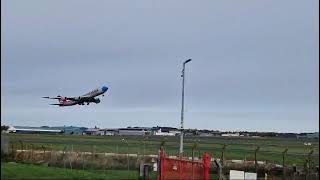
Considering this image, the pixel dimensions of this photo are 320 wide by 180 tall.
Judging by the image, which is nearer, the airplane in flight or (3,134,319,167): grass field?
(3,134,319,167): grass field

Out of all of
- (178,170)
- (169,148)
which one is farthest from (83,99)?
(178,170)

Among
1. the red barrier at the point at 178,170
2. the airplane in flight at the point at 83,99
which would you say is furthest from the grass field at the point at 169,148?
the red barrier at the point at 178,170

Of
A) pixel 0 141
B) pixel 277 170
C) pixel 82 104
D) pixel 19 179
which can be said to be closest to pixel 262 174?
pixel 277 170

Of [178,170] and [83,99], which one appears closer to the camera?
[178,170]

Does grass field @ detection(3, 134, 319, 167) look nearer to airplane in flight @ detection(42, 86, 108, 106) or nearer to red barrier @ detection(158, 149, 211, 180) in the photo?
airplane in flight @ detection(42, 86, 108, 106)

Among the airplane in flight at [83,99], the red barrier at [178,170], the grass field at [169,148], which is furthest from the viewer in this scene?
the airplane in flight at [83,99]

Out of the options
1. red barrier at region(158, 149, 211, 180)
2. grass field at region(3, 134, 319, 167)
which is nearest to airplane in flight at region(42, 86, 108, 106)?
grass field at region(3, 134, 319, 167)

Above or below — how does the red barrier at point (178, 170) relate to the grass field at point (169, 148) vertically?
below

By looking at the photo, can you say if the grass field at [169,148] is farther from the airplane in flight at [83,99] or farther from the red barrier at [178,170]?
the red barrier at [178,170]

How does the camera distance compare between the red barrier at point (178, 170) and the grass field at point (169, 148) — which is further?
the grass field at point (169, 148)

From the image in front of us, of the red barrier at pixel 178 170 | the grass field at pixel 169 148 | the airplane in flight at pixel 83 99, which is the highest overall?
the airplane in flight at pixel 83 99

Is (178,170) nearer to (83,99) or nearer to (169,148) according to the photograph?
(169,148)

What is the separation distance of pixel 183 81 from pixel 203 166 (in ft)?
34.8

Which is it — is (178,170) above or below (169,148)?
below
